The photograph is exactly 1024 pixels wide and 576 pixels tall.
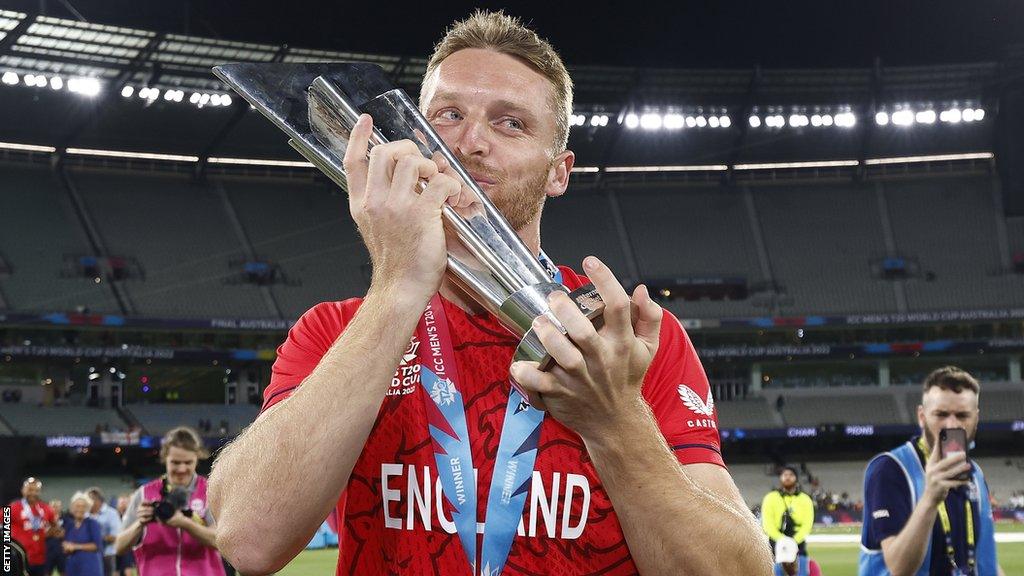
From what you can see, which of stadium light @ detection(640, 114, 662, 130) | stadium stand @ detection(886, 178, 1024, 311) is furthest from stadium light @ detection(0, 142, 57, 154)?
stadium stand @ detection(886, 178, 1024, 311)

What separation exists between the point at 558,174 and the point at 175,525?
5.29 metres

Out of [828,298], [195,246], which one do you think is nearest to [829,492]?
[828,298]

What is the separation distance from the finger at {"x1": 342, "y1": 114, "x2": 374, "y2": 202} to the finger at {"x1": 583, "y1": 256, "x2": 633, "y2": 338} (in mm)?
447

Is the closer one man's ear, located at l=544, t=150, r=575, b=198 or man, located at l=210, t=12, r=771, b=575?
man, located at l=210, t=12, r=771, b=575

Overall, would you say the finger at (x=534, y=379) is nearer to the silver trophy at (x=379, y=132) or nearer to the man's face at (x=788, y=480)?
the silver trophy at (x=379, y=132)

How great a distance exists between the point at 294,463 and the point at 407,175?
20.4 inches

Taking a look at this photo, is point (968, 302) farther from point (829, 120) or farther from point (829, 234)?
point (829, 120)

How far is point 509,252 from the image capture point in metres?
1.62

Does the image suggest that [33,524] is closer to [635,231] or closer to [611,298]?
[611,298]

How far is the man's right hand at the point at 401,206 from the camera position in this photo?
1621 millimetres

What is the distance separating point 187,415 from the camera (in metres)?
36.6

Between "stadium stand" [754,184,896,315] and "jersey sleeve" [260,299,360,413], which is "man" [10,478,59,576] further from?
"stadium stand" [754,184,896,315]

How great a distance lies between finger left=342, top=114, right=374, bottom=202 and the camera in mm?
1653

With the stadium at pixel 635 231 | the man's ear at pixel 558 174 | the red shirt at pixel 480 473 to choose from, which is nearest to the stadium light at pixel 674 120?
the stadium at pixel 635 231
